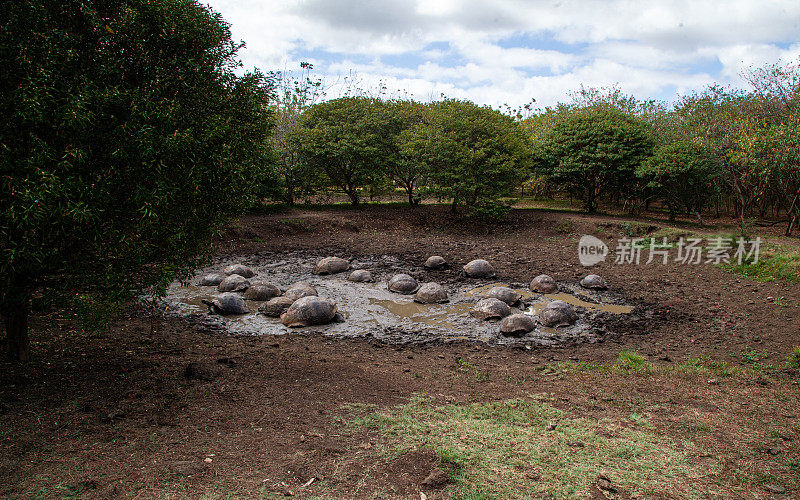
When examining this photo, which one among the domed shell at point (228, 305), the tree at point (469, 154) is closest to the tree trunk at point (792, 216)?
the tree at point (469, 154)

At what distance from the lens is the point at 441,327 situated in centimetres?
861

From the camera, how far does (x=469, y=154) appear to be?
18.1 meters

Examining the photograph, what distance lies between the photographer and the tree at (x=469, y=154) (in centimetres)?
1833

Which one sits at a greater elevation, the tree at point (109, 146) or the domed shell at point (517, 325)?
the tree at point (109, 146)

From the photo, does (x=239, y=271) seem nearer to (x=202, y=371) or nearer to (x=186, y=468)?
(x=202, y=371)

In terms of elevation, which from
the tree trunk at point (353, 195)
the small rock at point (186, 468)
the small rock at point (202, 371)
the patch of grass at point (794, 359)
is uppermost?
the tree trunk at point (353, 195)

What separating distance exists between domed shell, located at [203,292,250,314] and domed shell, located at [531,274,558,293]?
6599mm

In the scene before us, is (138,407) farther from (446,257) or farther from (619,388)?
(446,257)

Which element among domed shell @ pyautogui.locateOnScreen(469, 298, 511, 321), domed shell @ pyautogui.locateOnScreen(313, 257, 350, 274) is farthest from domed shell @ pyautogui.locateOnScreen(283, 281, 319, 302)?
domed shell @ pyautogui.locateOnScreen(469, 298, 511, 321)

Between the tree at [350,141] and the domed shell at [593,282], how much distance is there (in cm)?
1141

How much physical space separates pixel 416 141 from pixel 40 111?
52.6 feet

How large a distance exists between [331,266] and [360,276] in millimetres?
1204

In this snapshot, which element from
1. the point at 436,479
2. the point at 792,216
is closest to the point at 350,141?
the point at 792,216

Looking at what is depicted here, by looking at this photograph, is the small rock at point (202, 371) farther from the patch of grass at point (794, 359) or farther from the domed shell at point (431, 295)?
the patch of grass at point (794, 359)
